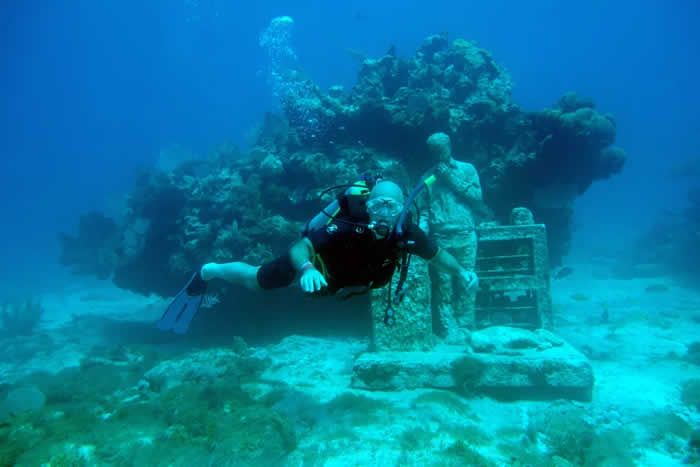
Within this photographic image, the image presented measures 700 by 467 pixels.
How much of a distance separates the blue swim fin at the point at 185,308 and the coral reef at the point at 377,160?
268 cm

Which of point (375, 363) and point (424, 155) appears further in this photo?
point (424, 155)

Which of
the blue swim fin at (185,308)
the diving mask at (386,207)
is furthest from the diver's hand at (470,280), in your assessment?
the blue swim fin at (185,308)

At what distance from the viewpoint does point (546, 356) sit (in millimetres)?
5469

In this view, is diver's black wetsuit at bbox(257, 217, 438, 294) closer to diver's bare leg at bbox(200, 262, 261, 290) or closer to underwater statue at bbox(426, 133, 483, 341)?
diver's bare leg at bbox(200, 262, 261, 290)

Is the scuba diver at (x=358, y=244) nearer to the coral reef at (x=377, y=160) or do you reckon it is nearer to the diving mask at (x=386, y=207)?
the diving mask at (x=386, y=207)

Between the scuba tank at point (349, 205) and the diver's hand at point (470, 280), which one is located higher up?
the scuba tank at point (349, 205)

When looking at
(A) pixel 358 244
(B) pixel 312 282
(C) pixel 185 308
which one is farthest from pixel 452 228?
(C) pixel 185 308

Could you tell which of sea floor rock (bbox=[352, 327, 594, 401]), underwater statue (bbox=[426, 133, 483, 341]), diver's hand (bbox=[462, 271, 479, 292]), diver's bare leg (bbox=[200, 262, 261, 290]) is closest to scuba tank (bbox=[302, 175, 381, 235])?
diver's bare leg (bbox=[200, 262, 261, 290])

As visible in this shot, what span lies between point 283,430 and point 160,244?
30.7ft

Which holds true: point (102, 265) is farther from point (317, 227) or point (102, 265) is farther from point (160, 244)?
point (317, 227)

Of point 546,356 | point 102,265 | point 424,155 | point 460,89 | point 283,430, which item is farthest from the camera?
point 102,265

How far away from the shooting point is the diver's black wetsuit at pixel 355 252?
137 inches

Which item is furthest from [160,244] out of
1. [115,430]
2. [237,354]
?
[115,430]

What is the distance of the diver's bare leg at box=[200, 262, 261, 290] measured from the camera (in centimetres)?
449
